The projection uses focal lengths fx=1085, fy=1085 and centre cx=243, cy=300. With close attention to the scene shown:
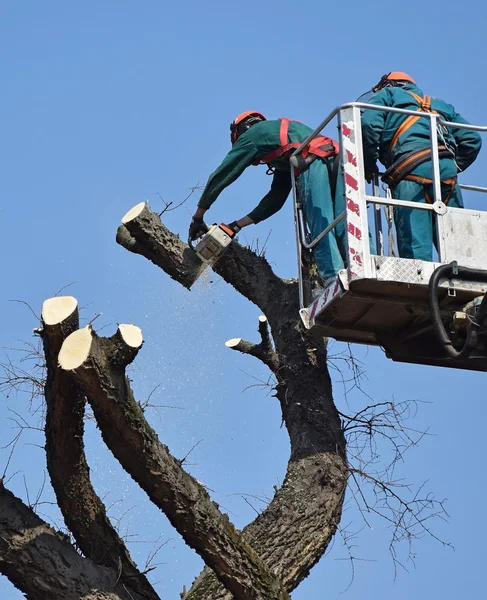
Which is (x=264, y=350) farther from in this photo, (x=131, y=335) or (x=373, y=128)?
(x=131, y=335)

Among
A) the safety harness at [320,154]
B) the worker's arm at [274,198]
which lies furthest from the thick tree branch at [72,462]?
the worker's arm at [274,198]

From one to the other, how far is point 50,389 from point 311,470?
1984 millimetres

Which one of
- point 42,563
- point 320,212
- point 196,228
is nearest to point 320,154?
point 320,212

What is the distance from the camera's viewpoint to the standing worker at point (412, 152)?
22.0 feet

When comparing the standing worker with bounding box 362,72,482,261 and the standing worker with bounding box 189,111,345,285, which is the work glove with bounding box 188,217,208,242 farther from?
the standing worker with bounding box 362,72,482,261

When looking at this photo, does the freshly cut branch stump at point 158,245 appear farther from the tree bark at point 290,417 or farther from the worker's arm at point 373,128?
the worker's arm at point 373,128

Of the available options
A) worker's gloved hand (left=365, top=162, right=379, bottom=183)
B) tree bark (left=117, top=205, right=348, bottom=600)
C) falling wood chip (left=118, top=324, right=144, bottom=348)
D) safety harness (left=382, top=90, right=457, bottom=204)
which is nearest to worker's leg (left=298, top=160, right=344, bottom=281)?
worker's gloved hand (left=365, top=162, right=379, bottom=183)

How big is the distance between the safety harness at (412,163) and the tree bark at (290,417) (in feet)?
4.26

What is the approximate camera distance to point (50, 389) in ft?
18.6

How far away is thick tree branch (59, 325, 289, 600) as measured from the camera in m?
5.39

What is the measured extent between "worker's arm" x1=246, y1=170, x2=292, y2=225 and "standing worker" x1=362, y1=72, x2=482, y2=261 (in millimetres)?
1067

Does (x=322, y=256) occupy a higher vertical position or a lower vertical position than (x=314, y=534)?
higher

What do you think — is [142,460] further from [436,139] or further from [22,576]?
[436,139]

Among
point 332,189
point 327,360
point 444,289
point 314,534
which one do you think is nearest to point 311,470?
point 314,534
